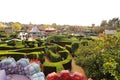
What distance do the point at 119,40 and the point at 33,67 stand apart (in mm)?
4882

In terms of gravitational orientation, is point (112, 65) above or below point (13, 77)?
above

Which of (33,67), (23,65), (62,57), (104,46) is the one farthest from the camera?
(62,57)

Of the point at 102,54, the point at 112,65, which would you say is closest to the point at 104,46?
Answer: the point at 102,54

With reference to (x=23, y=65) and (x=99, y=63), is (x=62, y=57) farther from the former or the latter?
(x=23, y=65)

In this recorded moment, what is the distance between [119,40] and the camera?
1312 cm

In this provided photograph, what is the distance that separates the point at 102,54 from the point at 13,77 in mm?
4651

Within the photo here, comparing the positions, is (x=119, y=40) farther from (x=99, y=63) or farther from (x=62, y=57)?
(x=62, y=57)

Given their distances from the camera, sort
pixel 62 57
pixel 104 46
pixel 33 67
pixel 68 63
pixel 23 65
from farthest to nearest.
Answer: pixel 62 57
pixel 68 63
pixel 104 46
pixel 23 65
pixel 33 67

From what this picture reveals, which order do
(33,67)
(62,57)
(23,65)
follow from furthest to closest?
(62,57), (23,65), (33,67)

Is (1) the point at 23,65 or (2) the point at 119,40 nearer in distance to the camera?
(1) the point at 23,65

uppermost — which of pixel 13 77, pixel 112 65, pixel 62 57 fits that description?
pixel 112 65

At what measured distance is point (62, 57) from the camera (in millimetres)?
22750

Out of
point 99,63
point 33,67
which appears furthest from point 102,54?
point 33,67

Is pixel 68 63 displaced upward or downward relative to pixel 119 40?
downward
